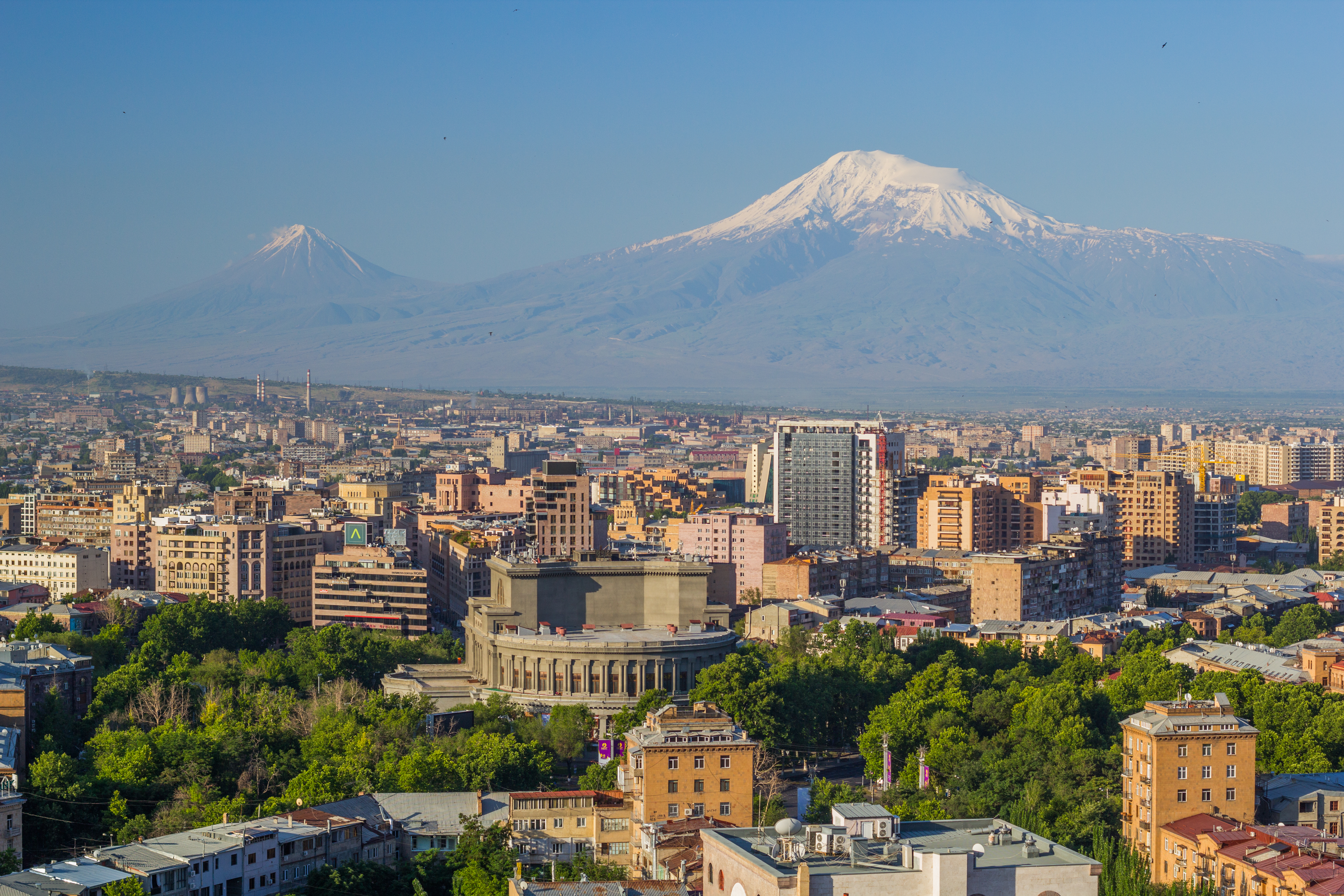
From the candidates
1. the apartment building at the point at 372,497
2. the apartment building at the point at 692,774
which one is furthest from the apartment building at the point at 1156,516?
the apartment building at the point at 692,774

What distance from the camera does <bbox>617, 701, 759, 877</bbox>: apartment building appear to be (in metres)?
44.5

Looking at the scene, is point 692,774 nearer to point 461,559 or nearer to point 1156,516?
point 461,559

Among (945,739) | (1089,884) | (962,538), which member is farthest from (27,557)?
(1089,884)

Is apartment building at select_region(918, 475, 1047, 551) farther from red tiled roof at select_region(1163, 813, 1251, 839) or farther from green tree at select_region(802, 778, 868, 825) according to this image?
red tiled roof at select_region(1163, 813, 1251, 839)

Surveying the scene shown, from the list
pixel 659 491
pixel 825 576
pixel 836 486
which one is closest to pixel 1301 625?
pixel 825 576

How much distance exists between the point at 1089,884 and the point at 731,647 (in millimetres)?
39449

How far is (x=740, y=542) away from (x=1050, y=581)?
1896 cm

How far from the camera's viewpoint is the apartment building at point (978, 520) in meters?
122

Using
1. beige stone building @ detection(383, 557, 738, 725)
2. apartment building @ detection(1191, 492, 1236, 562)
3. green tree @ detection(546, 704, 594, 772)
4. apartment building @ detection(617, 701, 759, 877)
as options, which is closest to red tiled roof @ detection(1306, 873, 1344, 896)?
apartment building @ detection(617, 701, 759, 877)

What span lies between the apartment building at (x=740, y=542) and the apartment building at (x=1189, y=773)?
61.0 meters

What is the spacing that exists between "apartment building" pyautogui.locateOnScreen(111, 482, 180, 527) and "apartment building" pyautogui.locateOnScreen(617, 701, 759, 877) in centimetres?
7588

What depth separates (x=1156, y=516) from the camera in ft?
443

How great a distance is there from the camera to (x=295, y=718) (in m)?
61.4

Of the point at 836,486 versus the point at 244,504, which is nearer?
the point at 244,504
